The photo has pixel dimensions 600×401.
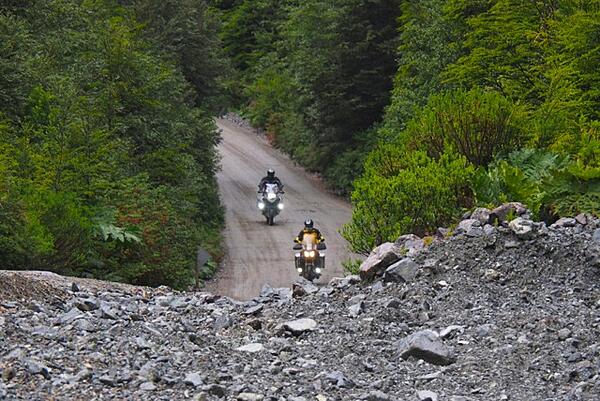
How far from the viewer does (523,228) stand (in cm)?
1186

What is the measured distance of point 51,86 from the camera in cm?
2405

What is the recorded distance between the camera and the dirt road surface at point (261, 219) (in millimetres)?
25942

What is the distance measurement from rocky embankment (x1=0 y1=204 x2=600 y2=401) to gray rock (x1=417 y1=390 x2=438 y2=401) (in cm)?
2

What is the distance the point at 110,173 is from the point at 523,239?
38.4ft

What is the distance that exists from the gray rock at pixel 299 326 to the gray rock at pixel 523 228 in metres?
3.09

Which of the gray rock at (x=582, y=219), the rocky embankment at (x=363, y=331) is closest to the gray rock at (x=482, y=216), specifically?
the rocky embankment at (x=363, y=331)

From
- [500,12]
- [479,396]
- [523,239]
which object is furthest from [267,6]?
[479,396]

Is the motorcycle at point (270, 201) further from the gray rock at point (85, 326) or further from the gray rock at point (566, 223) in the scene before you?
the gray rock at point (85, 326)

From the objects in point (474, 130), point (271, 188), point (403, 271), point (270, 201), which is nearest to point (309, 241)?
point (474, 130)

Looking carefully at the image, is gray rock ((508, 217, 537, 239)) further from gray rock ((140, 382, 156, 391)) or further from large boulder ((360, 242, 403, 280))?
gray rock ((140, 382, 156, 391))

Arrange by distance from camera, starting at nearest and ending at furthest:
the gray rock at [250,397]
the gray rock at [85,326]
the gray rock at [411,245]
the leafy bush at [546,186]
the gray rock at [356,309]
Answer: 1. the gray rock at [250,397]
2. the gray rock at [85,326]
3. the gray rock at [356,309]
4. the gray rock at [411,245]
5. the leafy bush at [546,186]

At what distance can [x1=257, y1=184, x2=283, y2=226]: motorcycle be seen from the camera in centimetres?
3247

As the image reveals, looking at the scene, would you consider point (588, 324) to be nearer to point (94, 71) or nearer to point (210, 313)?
point (210, 313)

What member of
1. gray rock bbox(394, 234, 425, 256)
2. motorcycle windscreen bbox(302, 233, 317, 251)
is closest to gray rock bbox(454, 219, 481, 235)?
gray rock bbox(394, 234, 425, 256)
